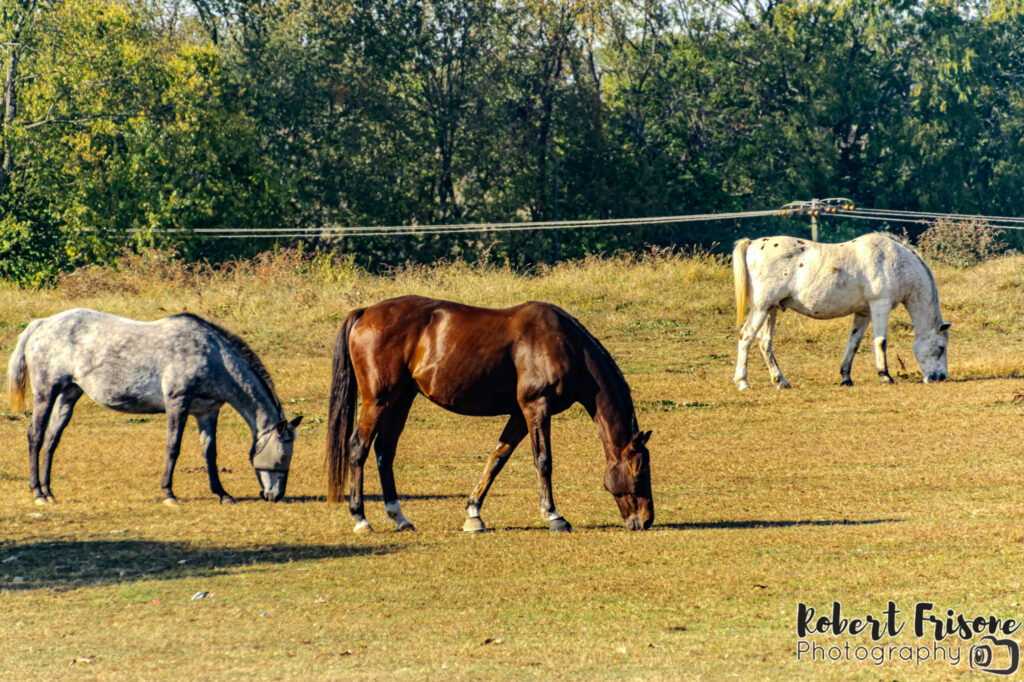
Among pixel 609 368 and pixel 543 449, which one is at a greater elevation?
pixel 609 368

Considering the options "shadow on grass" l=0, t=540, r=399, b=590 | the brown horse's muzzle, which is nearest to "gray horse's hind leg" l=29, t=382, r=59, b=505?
"shadow on grass" l=0, t=540, r=399, b=590

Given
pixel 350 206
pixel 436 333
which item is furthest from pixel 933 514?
pixel 350 206

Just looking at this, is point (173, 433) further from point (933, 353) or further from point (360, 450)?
point (933, 353)

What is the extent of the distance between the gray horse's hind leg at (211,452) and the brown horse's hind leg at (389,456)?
2370 millimetres

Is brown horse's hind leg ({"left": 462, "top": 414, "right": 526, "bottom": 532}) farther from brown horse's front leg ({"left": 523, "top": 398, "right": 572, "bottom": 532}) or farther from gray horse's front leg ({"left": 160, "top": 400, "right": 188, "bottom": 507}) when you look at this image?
gray horse's front leg ({"left": 160, "top": 400, "right": 188, "bottom": 507})

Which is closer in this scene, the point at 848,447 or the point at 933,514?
the point at 933,514

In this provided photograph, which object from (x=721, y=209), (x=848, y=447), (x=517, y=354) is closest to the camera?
(x=517, y=354)

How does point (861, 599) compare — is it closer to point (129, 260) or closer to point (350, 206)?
point (129, 260)

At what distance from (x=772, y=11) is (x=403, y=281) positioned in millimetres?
32373

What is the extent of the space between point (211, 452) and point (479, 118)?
35.5m

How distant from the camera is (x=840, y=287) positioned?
21359 mm

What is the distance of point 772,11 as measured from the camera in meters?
55.7

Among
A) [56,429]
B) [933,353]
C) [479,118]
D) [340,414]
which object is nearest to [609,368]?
[340,414]

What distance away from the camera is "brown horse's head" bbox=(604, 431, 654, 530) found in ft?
35.0
